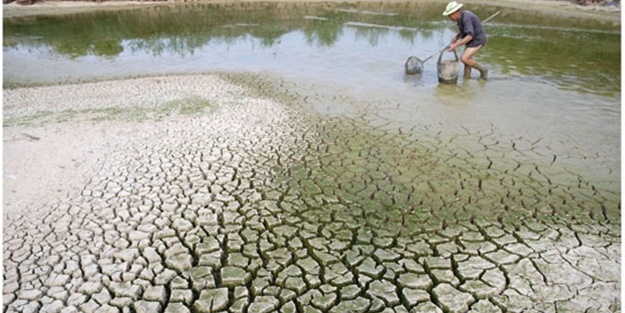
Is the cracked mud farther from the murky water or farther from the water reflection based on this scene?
the water reflection

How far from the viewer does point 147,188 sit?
4.20 m

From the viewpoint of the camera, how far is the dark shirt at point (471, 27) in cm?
708

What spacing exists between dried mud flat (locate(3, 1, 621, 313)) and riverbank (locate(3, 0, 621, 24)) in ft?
52.2

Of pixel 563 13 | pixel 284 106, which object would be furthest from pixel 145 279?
pixel 563 13

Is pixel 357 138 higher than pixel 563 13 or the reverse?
the reverse

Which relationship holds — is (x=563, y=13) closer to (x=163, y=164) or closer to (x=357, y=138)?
(x=357, y=138)

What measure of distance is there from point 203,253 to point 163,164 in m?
1.69

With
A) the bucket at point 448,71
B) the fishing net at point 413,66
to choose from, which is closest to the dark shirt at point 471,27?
the bucket at point 448,71

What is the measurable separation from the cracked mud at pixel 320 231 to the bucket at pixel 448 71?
2334 millimetres

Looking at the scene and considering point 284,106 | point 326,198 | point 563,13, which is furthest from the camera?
point 563,13

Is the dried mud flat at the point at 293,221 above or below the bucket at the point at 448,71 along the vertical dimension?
below

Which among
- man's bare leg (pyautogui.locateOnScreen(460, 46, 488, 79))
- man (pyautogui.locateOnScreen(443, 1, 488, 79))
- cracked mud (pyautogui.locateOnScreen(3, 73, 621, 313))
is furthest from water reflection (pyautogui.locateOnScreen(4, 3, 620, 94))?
cracked mud (pyautogui.locateOnScreen(3, 73, 621, 313))

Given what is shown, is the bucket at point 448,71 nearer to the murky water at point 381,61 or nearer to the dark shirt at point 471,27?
the murky water at point 381,61

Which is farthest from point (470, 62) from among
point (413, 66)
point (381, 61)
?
point (381, 61)
